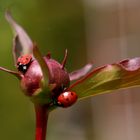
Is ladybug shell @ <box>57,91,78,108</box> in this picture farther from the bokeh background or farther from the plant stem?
the bokeh background

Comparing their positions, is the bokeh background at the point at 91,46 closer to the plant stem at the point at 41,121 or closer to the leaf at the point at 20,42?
the leaf at the point at 20,42

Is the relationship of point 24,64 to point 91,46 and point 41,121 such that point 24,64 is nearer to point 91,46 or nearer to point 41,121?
point 41,121

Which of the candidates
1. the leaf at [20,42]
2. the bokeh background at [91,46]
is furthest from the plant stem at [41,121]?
the bokeh background at [91,46]

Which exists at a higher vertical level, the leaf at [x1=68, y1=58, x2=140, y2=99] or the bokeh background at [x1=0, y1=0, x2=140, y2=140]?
the leaf at [x1=68, y1=58, x2=140, y2=99]

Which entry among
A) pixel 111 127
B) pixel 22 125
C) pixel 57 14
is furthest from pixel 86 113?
pixel 22 125

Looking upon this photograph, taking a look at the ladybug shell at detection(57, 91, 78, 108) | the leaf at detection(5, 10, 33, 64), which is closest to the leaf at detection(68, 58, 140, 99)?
the ladybug shell at detection(57, 91, 78, 108)

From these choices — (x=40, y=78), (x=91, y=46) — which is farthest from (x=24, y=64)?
(x=91, y=46)

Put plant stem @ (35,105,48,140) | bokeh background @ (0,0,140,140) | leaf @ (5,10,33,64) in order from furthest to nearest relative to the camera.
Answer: bokeh background @ (0,0,140,140), leaf @ (5,10,33,64), plant stem @ (35,105,48,140)

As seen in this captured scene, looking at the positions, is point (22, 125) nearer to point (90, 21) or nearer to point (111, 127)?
point (111, 127)
